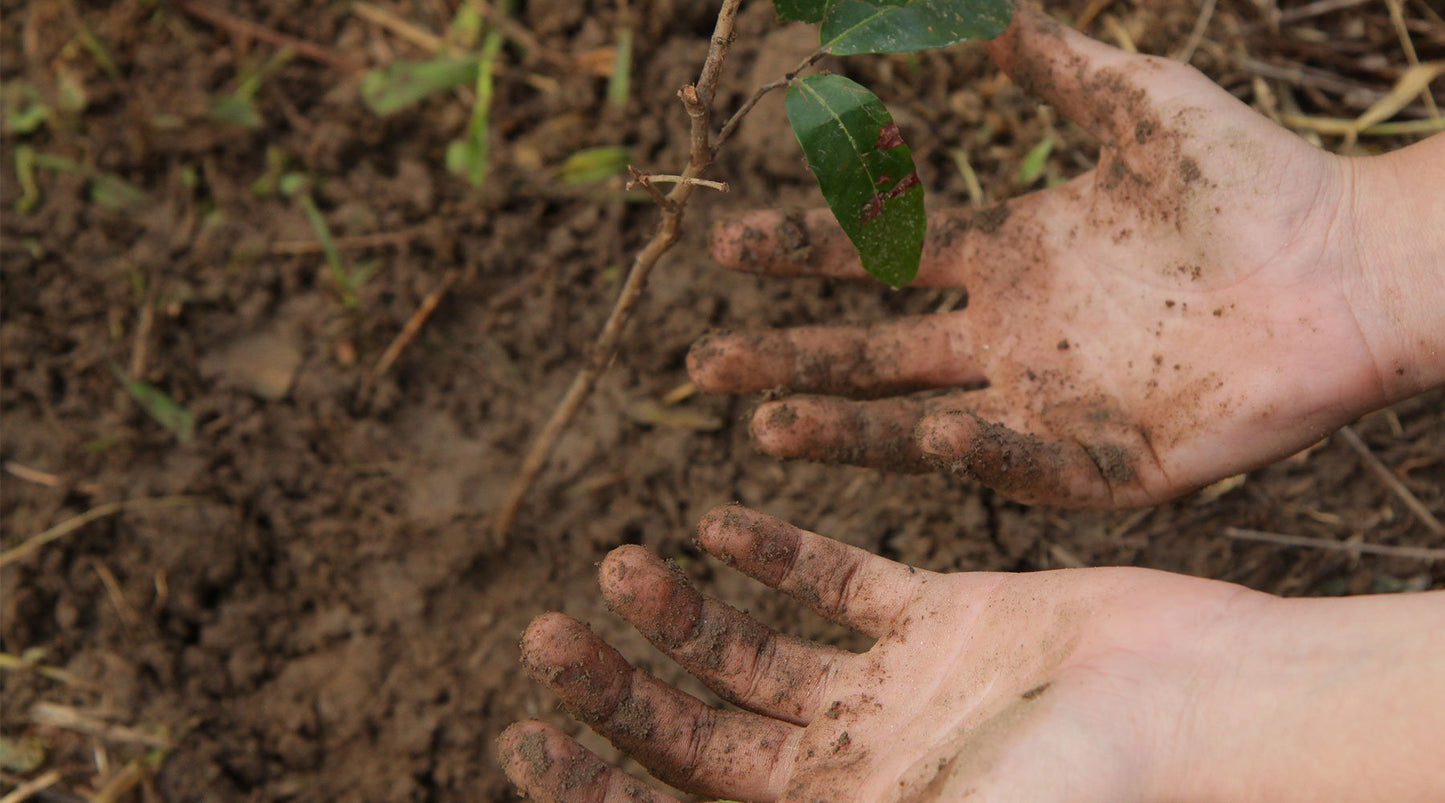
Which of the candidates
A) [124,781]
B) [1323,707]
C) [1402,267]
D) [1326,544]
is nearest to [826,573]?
[1323,707]

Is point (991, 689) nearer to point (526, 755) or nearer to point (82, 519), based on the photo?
point (526, 755)

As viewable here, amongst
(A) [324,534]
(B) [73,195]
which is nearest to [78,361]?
(B) [73,195]

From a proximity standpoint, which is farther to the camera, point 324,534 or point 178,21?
point 178,21

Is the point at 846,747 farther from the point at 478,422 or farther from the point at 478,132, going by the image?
the point at 478,132

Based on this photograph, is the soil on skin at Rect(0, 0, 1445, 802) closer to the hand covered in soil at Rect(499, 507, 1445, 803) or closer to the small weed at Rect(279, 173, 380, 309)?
the small weed at Rect(279, 173, 380, 309)

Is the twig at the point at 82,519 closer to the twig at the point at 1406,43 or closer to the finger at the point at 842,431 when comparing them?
the finger at the point at 842,431

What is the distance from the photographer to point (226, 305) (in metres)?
2.58

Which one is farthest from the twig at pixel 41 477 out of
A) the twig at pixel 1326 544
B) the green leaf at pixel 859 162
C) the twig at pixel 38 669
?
the twig at pixel 1326 544

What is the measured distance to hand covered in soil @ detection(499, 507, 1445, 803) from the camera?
1460 mm

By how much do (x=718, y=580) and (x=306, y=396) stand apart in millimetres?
1077

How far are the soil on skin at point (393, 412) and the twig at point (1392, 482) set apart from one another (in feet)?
0.08

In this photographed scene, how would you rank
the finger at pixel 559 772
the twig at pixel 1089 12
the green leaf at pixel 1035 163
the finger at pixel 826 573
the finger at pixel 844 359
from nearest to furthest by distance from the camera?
the finger at pixel 559 772, the finger at pixel 826 573, the finger at pixel 844 359, the green leaf at pixel 1035 163, the twig at pixel 1089 12

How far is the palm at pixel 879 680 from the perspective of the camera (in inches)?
59.8

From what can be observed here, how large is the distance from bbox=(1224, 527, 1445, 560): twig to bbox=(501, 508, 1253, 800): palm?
2.75 feet
